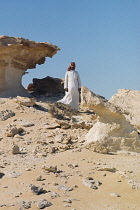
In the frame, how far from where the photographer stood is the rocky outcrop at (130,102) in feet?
23.2

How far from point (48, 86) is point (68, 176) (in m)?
11.7

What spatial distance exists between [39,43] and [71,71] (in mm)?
3836

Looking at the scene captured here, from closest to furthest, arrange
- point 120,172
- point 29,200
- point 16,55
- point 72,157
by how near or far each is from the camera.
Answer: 1. point 29,200
2. point 120,172
3. point 72,157
4. point 16,55

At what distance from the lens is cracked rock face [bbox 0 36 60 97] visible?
13008mm

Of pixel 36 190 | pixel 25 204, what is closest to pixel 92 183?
pixel 36 190

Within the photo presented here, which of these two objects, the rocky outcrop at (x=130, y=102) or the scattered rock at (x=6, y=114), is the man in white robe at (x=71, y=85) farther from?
the rocky outcrop at (x=130, y=102)

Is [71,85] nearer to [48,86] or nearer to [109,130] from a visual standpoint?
[109,130]

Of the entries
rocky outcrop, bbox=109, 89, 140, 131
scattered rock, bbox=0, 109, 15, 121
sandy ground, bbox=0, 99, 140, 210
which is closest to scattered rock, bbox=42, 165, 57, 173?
sandy ground, bbox=0, 99, 140, 210

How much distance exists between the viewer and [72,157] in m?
5.38

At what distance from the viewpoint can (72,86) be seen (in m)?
10.4

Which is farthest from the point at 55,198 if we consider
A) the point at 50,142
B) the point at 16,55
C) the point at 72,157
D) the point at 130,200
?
the point at 16,55

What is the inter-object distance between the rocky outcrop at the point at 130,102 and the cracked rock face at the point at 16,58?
21.4 feet

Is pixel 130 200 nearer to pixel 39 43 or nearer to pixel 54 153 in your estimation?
pixel 54 153

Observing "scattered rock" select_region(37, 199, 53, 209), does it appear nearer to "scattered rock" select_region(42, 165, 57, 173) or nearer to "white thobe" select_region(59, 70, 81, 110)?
"scattered rock" select_region(42, 165, 57, 173)
